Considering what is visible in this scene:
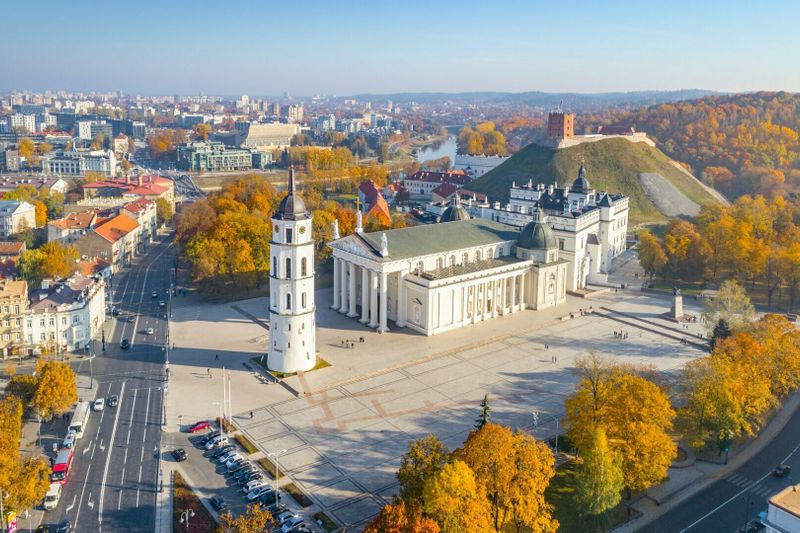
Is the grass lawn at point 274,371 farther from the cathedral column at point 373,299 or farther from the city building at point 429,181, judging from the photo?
the city building at point 429,181

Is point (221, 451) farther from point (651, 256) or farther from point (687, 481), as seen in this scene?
point (651, 256)

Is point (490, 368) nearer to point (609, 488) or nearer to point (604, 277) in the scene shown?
point (609, 488)

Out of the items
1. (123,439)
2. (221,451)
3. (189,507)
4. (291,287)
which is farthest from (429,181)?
(189,507)

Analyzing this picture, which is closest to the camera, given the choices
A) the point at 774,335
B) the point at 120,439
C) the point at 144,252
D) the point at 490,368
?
the point at 120,439

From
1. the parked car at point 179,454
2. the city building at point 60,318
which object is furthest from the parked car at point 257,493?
the city building at point 60,318

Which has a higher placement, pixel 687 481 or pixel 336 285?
pixel 336 285

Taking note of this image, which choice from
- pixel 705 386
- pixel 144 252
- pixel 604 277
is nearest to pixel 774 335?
pixel 705 386
